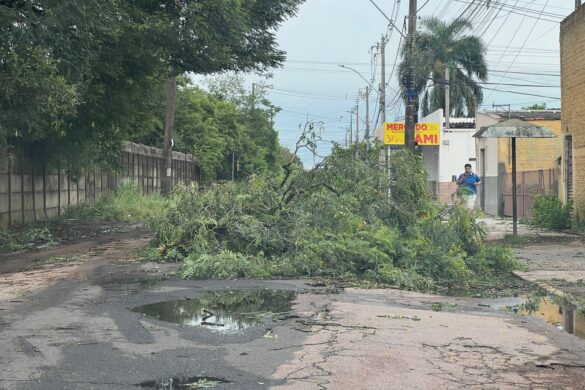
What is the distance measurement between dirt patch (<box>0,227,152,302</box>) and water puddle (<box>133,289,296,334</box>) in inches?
93.1

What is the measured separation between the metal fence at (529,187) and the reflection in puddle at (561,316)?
1606 cm

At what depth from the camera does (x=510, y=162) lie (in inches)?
1200

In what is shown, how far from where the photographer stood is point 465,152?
41.7 meters

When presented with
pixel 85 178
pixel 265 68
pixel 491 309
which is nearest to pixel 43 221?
pixel 85 178

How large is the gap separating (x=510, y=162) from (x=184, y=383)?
90.4ft

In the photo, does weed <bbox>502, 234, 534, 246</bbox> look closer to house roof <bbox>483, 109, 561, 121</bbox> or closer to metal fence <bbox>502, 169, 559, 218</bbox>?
metal fence <bbox>502, 169, 559, 218</bbox>

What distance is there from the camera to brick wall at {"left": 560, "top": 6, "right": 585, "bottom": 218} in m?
19.2

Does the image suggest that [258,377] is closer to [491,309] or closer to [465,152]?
[491,309]

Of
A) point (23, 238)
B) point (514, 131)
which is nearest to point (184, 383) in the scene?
point (23, 238)

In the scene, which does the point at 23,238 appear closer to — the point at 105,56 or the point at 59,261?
the point at 59,261

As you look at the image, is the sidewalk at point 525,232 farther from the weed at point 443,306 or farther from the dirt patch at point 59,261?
the dirt patch at point 59,261

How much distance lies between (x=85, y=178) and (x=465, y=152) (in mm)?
23758

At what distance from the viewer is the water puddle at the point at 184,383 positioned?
16.9ft

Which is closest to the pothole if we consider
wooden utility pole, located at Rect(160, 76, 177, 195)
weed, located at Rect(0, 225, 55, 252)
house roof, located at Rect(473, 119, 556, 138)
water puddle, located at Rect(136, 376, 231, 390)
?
water puddle, located at Rect(136, 376, 231, 390)
